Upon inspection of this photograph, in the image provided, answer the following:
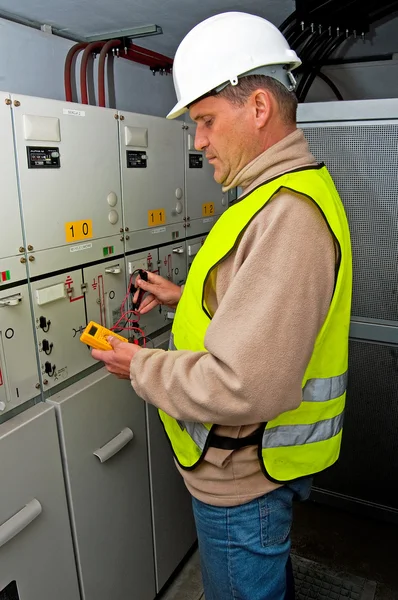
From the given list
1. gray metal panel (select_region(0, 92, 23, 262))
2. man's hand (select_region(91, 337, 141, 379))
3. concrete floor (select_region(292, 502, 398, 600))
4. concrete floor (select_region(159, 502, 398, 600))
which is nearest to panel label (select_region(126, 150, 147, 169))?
gray metal panel (select_region(0, 92, 23, 262))

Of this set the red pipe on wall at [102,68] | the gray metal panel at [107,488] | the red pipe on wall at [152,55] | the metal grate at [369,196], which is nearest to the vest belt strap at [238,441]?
the gray metal panel at [107,488]

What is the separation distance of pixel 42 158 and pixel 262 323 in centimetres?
78

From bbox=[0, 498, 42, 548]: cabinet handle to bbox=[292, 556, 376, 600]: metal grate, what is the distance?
1225mm

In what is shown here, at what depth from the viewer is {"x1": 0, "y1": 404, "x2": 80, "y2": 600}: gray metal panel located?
1.23 metres

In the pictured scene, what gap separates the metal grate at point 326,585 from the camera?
75.5 inches

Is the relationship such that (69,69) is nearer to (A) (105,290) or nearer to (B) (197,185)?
(B) (197,185)

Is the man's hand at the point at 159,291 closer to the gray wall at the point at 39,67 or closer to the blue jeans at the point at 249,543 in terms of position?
the blue jeans at the point at 249,543

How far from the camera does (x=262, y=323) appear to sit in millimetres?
854

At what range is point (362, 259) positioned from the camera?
1866mm

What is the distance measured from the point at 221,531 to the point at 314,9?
6.29 feet

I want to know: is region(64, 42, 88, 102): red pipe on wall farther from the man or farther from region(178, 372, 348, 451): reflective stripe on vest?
region(178, 372, 348, 451): reflective stripe on vest

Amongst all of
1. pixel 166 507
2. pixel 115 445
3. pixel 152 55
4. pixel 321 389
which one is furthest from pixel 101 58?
→ pixel 166 507

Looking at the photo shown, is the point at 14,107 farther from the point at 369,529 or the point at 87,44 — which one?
the point at 369,529

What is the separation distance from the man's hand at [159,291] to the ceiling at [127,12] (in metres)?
0.99
